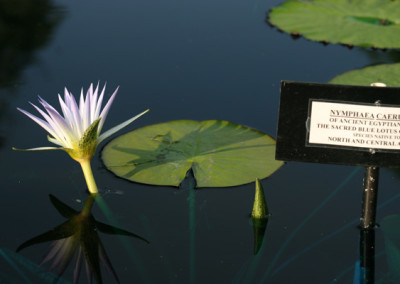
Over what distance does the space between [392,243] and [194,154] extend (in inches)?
26.1

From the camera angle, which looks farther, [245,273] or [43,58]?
[43,58]

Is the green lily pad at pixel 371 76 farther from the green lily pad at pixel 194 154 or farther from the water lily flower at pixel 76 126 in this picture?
the water lily flower at pixel 76 126

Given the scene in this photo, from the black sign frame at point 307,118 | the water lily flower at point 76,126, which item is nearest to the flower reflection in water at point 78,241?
the water lily flower at point 76,126

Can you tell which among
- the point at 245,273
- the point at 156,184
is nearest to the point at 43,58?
the point at 156,184

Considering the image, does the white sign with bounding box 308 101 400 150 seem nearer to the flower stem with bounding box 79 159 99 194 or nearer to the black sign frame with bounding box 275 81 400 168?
the black sign frame with bounding box 275 81 400 168

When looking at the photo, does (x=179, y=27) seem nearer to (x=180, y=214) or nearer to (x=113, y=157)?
(x=113, y=157)

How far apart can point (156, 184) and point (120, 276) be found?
400 millimetres

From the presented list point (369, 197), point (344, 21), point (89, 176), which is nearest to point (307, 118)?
point (369, 197)

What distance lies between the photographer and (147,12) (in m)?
3.32

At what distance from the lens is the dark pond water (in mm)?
1529

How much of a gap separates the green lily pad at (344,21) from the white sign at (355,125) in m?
1.42

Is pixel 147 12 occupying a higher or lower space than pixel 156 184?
higher

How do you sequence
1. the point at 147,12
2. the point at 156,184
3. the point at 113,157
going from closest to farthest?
the point at 156,184 < the point at 113,157 < the point at 147,12

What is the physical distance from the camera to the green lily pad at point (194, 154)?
1.83 meters
